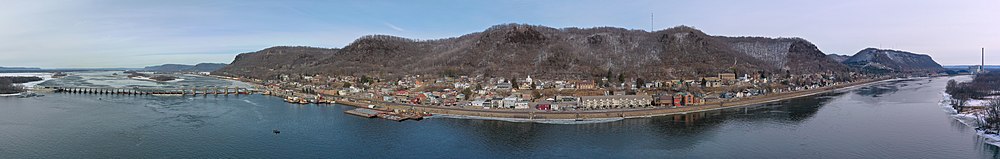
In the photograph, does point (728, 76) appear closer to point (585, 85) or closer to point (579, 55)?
point (579, 55)

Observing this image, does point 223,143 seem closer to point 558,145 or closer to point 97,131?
point 97,131

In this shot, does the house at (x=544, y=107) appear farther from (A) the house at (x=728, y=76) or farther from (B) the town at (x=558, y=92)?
(A) the house at (x=728, y=76)

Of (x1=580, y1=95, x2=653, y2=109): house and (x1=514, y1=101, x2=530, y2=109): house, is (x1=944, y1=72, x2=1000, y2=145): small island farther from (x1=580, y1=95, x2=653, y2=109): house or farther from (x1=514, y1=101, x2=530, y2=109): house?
(x1=514, y1=101, x2=530, y2=109): house

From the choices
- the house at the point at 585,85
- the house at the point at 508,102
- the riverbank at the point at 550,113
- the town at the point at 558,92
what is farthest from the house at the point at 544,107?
the house at the point at 585,85

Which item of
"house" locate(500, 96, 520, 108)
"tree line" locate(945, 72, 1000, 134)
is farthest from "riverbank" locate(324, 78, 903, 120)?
"tree line" locate(945, 72, 1000, 134)

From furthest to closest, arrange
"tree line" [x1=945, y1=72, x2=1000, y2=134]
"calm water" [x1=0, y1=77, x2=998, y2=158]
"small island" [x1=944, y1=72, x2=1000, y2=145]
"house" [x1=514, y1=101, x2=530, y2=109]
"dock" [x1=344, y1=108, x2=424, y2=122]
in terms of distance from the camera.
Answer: "house" [x1=514, y1=101, x2=530, y2=109] → "dock" [x1=344, y1=108, x2=424, y2=122] → "tree line" [x1=945, y1=72, x2=1000, y2=134] → "small island" [x1=944, y1=72, x2=1000, y2=145] → "calm water" [x1=0, y1=77, x2=998, y2=158]
